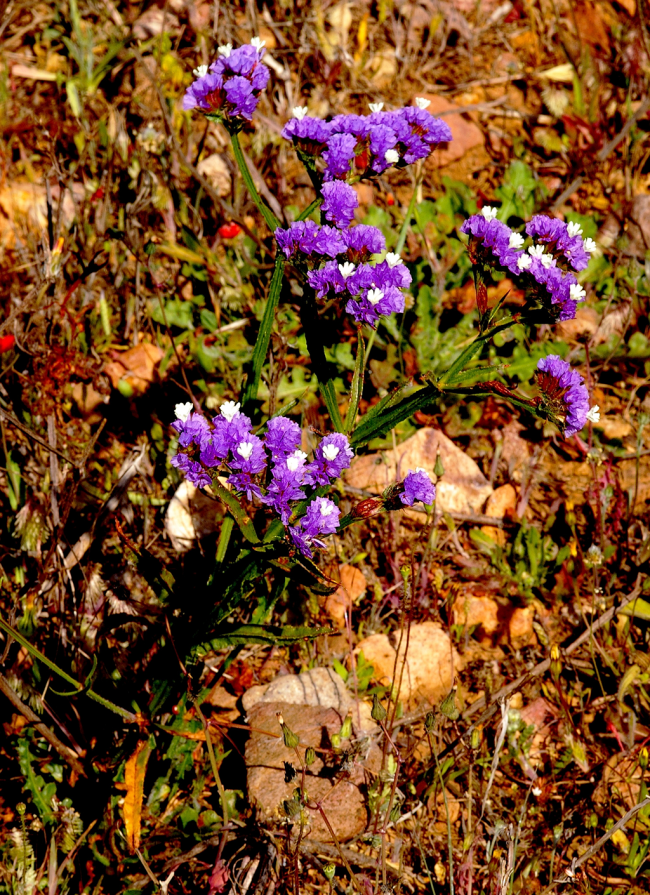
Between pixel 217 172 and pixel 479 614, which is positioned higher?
pixel 217 172

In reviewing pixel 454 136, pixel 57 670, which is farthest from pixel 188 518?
pixel 454 136

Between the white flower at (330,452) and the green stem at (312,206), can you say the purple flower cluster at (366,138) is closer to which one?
the green stem at (312,206)

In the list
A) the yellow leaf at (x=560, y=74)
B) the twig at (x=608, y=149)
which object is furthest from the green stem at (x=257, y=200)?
the yellow leaf at (x=560, y=74)

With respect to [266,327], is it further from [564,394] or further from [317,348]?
[564,394]

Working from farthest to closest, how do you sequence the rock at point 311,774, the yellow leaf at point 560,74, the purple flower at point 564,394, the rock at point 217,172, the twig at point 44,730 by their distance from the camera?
1. the yellow leaf at point 560,74
2. the rock at point 217,172
3. the rock at point 311,774
4. the twig at point 44,730
5. the purple flower at point 564,394

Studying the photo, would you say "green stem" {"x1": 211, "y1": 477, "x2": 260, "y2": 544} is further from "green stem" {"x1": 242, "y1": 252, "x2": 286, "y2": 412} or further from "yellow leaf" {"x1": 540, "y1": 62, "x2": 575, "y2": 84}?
"yellow leaf" {"x1": 540, "y1": 62, "x2": 575, "y2": 84}
